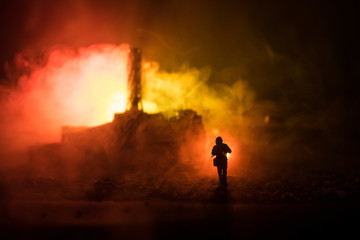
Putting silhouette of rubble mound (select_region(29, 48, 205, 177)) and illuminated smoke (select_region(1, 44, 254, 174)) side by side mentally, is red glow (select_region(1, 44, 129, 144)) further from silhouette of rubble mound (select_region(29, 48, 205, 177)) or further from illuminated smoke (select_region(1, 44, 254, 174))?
silhouette of rubble mound (select_region(29, 48, 205, 177))

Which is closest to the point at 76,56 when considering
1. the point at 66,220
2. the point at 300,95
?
the point at 66,220

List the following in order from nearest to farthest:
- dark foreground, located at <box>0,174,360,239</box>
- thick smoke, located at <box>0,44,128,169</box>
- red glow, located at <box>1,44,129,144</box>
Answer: dark foreground, located at <box>0,174,360,239</box>, thick smoke, located at <box>0,44,128,169</box>, red glow, located at <box>1,44,129,144</box>

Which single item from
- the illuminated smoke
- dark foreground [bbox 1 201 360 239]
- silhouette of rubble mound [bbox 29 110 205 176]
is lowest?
dark foreground [bbox 1 201 360 239]

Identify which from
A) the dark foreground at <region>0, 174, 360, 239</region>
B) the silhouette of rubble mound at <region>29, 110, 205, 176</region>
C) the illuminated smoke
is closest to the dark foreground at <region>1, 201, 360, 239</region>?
the dark foreground at <region>0, 174, 360, 239</region>

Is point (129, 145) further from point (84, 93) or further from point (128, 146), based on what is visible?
point (84, 93)

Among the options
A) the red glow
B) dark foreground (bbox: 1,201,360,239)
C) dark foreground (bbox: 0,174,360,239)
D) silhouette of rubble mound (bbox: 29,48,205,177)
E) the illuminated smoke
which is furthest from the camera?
the red glow

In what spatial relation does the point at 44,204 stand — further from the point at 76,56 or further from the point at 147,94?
the point at 76,56

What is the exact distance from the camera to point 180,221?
22.0ft

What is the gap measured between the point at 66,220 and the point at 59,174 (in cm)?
723

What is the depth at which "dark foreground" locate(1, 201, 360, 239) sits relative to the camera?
19.1 ft

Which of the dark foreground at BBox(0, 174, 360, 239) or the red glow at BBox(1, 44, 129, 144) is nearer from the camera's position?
the dark foreground at BBox(0, 174, 360, 239)

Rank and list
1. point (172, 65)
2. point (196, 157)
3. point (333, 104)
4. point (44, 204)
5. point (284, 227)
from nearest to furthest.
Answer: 1. point (284, 227)
2. point (44, 204)
3. point (196, 157)
4. point (172, 65)
5. point (333, 104)

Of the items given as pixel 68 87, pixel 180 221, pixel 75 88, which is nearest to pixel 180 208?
pixel 180 221

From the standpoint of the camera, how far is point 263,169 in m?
14.8
